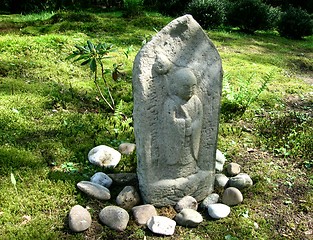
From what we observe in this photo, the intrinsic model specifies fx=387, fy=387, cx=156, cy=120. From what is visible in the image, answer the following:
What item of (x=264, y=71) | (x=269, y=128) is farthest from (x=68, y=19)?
(x=269, y=128)

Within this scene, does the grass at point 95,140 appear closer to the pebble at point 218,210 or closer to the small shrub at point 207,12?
the pebble at point 218,210

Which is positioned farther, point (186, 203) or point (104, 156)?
point (104, 156)

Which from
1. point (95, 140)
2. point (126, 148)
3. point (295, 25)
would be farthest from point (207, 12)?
point (126, 148)

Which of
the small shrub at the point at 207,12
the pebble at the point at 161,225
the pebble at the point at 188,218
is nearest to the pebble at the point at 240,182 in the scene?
the pebble at the point at 188,218

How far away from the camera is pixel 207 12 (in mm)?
10938

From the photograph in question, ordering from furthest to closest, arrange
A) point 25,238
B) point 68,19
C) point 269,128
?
point 68,19
point 269,128
point 25,238

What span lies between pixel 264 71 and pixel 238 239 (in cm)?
465

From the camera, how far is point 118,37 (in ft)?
27.5

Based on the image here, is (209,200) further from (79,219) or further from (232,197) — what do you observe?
(79,219)

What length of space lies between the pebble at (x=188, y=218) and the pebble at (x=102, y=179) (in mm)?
715

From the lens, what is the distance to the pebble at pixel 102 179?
3496 millimetres

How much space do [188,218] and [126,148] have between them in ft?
4.18

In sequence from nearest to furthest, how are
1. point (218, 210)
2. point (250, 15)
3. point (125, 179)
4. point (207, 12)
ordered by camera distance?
point (218, 210) → point (125, 179) → point (207, 12) → point (250, 15)

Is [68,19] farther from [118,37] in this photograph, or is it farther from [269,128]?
[269,128]
